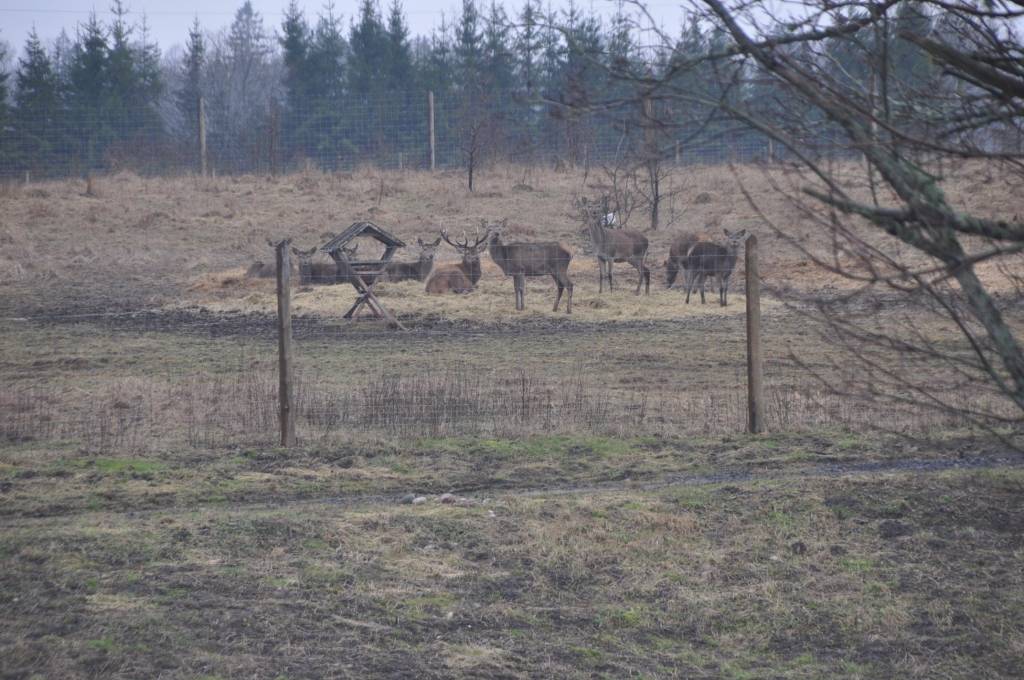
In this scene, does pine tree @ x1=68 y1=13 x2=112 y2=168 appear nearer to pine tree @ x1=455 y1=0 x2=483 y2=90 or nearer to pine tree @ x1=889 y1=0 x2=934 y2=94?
pine tree @ x1=455 y1=0 x2=483 y2=90

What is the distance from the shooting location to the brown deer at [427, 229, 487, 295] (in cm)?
2269

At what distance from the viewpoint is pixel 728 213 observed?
29.4 meters

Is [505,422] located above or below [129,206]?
below

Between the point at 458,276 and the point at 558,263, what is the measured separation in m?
2.65

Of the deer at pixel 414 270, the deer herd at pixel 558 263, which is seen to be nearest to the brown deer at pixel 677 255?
the deer herd at pixel 558 263

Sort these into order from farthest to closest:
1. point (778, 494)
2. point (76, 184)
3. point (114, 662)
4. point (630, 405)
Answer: point (76, 184), point (630, 405), point (778, 494), point (114, 662)

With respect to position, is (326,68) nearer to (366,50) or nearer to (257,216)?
(366,50)

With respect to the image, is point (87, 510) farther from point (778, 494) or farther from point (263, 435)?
point (778, 494)

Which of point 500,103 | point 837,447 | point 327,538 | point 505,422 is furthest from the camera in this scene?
point 500,103

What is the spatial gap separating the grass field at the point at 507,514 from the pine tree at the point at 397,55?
35937 millimetres

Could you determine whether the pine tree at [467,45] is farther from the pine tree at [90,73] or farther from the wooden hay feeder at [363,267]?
the wooden hay feeder at [363,267]

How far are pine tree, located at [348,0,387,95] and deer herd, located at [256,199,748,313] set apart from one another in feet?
87.6

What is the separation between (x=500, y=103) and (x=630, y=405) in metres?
27.2

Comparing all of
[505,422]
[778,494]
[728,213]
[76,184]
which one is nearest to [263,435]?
[505,422]
